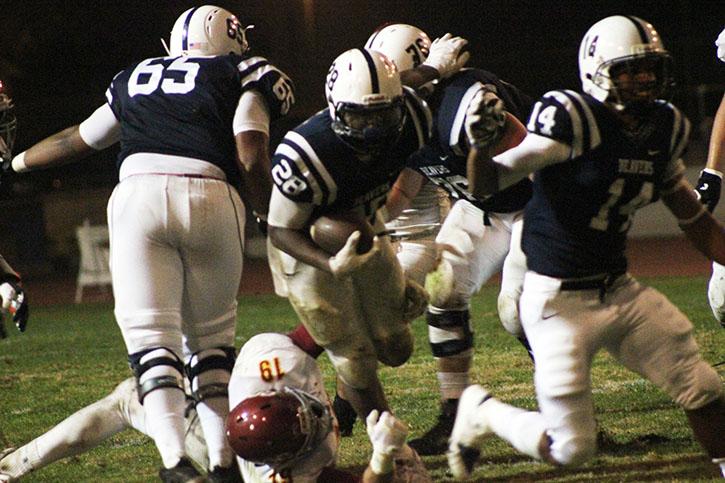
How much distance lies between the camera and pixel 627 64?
4.02m

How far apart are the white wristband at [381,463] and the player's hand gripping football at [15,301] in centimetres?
211

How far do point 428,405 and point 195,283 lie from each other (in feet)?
6.97

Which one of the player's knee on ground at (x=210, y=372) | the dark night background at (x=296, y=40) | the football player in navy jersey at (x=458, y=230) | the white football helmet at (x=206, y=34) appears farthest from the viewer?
the dark night background at (x=296, y=40)

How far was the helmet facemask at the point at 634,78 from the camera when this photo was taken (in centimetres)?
403

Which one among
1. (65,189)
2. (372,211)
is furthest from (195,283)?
(65,189)

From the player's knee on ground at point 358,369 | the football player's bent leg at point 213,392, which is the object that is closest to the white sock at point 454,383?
the player's knee on ground at point 358,369

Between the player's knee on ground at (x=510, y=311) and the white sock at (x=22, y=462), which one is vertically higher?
the player's knee on ground at (x=510, y=311)

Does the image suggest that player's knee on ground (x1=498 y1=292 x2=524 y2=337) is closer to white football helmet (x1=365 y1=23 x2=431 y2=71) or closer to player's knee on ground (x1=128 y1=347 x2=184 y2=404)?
white football helmet (x1=365 y1=23 x2=431 y2=71)

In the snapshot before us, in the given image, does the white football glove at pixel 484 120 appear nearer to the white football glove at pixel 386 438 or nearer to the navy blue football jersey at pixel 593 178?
the navy blue football jersey at pixel 593 178

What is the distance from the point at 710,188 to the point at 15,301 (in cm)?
366

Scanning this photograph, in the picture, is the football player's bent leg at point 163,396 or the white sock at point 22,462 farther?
the white sock at point 22,462

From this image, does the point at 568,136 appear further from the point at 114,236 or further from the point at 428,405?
the point at 428,405

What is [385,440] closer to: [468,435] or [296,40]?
[468,435]

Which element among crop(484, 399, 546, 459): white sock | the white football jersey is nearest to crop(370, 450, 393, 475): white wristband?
the white football jersey
